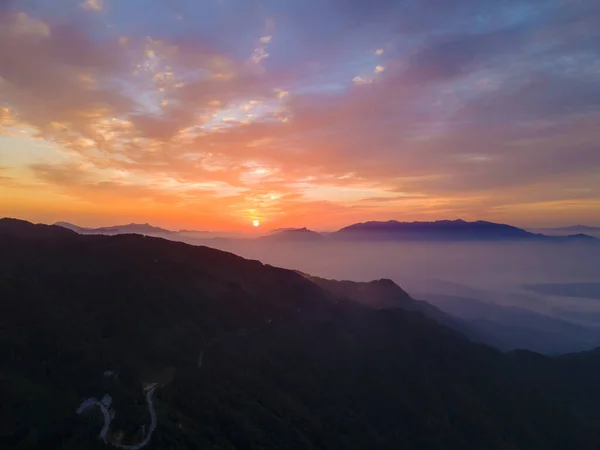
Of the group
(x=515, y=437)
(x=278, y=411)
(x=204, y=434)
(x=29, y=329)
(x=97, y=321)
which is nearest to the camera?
(x=204, y=434)

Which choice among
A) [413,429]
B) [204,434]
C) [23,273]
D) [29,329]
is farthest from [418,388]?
[23,273]

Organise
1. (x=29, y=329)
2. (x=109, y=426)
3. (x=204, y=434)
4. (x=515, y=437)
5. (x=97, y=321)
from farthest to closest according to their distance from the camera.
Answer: (x=515, y=437) → (x=97, y=321) → (x=29, y=329) → (x=204, y=434) → (x=109, y=426)

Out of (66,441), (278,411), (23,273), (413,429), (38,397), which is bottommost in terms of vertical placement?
(413,429)

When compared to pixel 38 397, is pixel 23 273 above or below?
above

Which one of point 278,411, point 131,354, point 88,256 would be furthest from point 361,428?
point 88,256

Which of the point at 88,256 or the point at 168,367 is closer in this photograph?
the point at 168,367

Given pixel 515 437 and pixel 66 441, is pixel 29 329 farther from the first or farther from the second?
pixel 515 437
